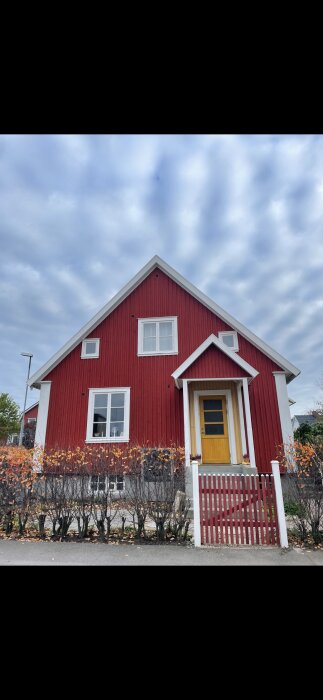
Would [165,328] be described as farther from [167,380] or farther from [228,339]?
[228,339]

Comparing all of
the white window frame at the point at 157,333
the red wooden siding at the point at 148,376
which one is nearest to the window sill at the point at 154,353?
the white window frame at the point at 157,333

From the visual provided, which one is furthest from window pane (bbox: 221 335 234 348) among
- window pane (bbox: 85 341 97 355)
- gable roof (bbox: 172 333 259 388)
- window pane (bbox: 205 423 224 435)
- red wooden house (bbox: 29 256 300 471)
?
window pane (bbox: 85 341 97 355)

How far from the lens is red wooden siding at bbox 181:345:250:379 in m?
9.70

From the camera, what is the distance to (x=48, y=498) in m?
6.00

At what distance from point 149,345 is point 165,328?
A: 0.79 meters

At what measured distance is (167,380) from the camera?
11047mm

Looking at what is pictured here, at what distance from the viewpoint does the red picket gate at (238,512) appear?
5.44 metres

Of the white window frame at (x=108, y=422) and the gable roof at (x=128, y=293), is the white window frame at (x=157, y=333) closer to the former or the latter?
the gable roof at (x=128, y=293)

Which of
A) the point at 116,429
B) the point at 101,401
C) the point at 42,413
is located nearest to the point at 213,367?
the point at 116,429

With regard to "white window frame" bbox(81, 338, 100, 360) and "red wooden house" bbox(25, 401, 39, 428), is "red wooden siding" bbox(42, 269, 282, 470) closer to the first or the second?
"white window frame" bbox(81, 338, 100, 360)
